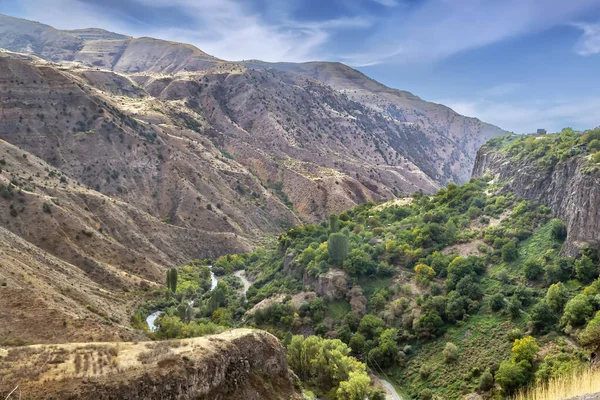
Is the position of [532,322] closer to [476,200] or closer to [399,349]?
[399,349]

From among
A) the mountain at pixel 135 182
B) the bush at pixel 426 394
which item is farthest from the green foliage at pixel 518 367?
the mountain at pixel 135 182

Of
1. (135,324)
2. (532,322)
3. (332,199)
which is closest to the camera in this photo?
(532,322)

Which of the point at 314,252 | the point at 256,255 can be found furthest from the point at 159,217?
the point at 314,252

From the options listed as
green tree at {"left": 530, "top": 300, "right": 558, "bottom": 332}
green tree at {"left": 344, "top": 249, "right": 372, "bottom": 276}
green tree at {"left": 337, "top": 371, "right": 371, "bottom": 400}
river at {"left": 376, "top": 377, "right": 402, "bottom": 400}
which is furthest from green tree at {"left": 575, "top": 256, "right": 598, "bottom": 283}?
green tree at {"left": 344, "top": 249, "right": 372, "bottom": 276}

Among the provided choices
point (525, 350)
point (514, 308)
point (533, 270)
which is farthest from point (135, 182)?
point (525, 350)

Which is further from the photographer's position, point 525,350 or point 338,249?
point 338,249

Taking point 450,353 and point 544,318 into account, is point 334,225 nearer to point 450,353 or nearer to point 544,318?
point 450,353

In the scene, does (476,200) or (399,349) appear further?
(476,200)
